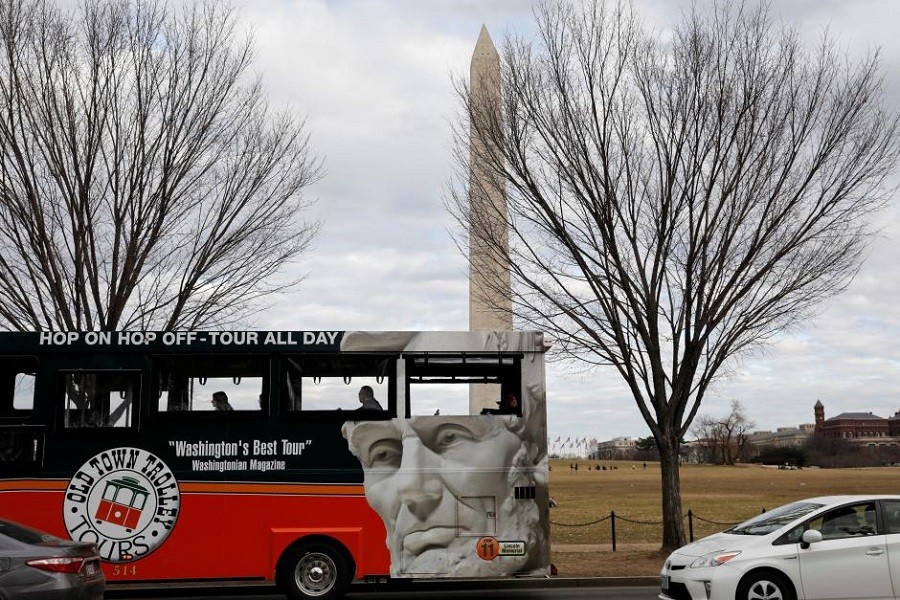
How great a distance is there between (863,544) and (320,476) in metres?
6.37

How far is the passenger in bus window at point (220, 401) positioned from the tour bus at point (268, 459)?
3cm

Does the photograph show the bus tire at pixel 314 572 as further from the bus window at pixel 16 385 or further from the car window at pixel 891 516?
the car window at pixel 891 516

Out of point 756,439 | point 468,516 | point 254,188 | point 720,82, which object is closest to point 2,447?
point 468,516

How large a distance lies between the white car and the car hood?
2cm

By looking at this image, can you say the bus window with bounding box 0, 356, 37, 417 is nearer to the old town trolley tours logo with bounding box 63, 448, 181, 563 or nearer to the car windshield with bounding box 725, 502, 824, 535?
the old town trolley tours logo with bounding box 63, 448, 181, 563

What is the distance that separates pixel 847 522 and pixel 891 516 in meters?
0.48

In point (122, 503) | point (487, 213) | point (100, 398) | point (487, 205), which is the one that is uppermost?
point (487, 205)

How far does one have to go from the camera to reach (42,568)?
892cm

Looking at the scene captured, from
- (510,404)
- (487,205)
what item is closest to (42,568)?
(510,404)

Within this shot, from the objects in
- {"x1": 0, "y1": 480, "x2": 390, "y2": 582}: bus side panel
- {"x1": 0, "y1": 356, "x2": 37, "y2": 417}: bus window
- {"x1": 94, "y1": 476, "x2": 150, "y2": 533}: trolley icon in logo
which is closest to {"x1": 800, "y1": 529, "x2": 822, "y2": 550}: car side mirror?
{"x1": 0, "y1": 480, "x2": 390, "y2": 582}: bus side panel

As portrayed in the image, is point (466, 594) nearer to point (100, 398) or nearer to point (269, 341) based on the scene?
point (269, 341)

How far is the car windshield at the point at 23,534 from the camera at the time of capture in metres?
9.20

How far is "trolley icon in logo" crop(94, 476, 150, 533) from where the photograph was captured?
11.6 meters

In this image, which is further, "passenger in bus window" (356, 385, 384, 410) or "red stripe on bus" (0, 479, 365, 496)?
"passenger in bus window" (356, 385, 384, 410)
